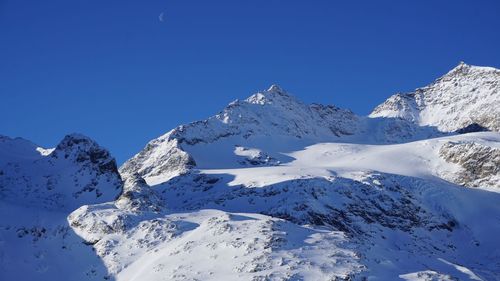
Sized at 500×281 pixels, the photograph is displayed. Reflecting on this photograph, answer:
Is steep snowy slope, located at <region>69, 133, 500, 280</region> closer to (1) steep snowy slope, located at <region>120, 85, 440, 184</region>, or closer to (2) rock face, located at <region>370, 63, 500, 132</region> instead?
(1) steep snowy slope, located at <region>120, 85, 440, 184</region>

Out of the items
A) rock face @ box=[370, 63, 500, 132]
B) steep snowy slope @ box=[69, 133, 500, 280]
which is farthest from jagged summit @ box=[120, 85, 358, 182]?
rock face @ box=[370, 63, 500, 132]

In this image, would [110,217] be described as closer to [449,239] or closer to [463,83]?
[449,239]

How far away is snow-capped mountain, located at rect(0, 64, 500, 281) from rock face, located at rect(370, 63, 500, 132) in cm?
347

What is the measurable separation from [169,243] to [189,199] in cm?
3801

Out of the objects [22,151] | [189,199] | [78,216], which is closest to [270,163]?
[189,199]

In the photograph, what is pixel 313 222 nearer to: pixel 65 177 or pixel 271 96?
pixel 65 177

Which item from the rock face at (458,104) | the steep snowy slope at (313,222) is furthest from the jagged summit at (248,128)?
the rock face at (458,104)

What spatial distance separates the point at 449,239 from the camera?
265 ft

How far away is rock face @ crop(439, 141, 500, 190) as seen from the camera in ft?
327

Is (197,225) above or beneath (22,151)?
beneath

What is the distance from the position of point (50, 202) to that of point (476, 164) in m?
66.4

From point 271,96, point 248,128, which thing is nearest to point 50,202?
point 248,128

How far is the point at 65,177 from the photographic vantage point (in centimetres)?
7912

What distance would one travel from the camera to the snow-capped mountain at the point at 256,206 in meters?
48.6
